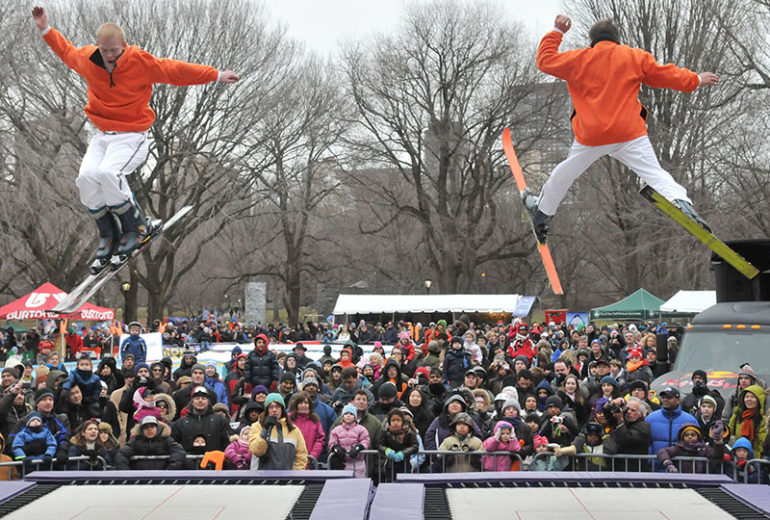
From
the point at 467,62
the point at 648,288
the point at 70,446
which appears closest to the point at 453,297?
the point at 467,62

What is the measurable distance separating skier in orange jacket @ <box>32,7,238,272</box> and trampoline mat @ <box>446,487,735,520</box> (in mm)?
3307

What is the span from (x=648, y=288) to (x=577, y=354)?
35.8m

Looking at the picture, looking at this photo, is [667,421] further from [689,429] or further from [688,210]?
[688,210]

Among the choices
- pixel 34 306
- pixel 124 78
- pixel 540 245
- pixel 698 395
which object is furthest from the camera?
pixel 34 306

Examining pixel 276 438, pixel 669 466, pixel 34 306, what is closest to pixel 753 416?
pixel 669 466

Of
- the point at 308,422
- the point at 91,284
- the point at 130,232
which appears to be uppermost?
the point at 130,232

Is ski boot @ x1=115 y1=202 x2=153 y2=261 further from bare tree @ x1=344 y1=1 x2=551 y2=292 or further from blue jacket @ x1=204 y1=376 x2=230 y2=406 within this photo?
bare tree @ x1=344 y1=1 x2=551 y2=292

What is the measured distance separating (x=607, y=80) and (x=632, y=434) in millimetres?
4005

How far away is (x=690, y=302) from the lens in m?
28.4

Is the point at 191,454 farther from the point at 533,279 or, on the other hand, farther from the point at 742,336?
the point at 533,279

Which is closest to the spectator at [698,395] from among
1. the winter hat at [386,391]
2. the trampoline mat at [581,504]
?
the trampoline mat at [581,504]

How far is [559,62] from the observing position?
20.2ft

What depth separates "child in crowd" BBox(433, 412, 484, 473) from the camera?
8.70 m

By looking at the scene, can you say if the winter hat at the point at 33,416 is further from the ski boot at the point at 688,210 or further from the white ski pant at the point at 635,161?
the ski boot at the point at 688,210
